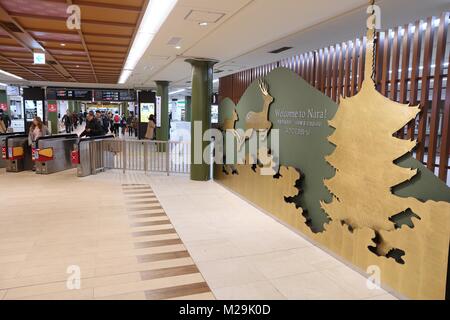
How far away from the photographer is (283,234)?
4.79m

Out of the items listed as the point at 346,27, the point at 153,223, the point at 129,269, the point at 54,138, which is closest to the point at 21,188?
the point at 54,138

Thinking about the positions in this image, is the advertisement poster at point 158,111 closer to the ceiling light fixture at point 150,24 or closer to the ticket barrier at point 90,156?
the ticket barrier at point 90,156

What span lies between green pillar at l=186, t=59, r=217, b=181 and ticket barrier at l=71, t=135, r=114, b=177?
272cm

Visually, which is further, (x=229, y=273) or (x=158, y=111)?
(x=158, y=111)

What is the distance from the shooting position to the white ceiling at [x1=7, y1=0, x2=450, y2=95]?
12.1ft

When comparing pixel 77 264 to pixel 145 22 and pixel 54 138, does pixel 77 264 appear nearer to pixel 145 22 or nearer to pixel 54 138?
pixel 145 22

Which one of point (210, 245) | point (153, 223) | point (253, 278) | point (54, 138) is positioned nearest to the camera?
point (253, 278)

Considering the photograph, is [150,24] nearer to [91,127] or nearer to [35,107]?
[91,127]

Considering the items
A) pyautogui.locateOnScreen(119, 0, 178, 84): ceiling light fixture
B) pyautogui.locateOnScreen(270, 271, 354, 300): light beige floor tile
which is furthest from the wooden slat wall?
pyautogui.locateOnScreen(119, 0, 178, 84): ceiling light fixture

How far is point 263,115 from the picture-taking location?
5.84m

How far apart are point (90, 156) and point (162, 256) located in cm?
597

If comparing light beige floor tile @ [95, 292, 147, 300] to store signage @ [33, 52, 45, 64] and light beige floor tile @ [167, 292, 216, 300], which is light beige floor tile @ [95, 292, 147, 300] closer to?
light beige floor tile @ [167, 292, 216, 300]

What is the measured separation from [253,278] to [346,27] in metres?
3.33

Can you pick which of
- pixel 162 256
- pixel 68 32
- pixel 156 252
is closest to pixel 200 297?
pixel 162 256
